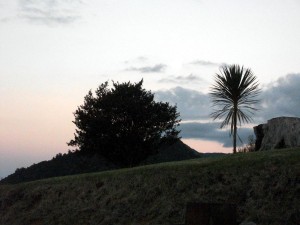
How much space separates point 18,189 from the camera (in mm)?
27188

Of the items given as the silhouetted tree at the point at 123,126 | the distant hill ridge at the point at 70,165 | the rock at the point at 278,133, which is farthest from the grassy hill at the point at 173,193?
the distant hill ridge at the point at 70,165

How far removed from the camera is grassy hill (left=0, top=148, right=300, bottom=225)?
1517cm

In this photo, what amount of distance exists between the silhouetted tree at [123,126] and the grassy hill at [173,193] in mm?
17317

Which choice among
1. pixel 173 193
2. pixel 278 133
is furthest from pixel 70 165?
pixel 173 193

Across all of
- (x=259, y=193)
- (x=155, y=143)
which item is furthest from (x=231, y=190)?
(x=155, y=143)

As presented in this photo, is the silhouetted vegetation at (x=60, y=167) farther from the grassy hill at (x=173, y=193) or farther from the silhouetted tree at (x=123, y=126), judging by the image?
the grassy hill at (x=173, y=193)

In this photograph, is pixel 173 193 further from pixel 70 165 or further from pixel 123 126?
pixel 70 165

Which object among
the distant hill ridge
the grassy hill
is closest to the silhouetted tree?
the distant hill ridge

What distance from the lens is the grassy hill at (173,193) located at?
15172 millimetres

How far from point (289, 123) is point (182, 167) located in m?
6.54

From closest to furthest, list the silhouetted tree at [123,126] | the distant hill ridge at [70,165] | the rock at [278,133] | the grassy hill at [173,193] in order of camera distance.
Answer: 1. the grassy hill at [173,193]
2. the rock at [278,133]
3. the silhouetted tree at [123,126]
4. the distant hill ridge at [70,165]

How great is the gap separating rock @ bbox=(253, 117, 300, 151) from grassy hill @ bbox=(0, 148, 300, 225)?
12.8 feet

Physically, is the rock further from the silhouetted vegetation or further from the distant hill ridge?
the silhouetted vegetation

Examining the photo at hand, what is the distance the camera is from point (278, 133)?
23672 millimetres
